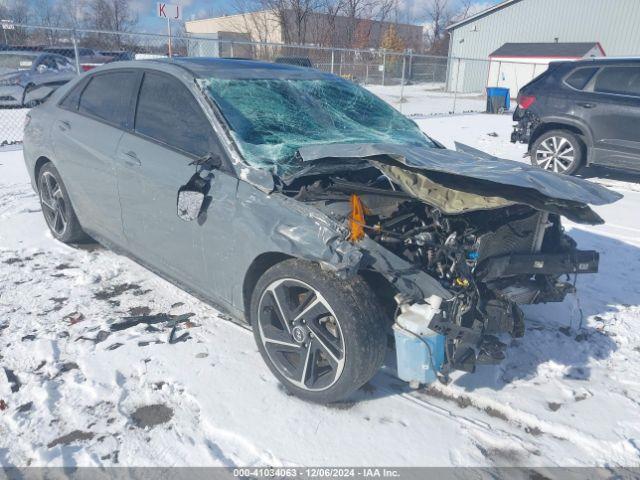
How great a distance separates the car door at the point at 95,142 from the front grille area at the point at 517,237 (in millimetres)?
2647

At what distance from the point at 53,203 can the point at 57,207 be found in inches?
3.6

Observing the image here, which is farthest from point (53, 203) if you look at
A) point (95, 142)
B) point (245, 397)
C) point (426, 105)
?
point (426, 105)

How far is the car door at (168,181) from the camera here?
3.09m

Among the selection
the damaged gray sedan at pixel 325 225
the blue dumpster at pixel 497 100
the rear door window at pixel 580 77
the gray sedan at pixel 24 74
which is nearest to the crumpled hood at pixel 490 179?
the damaged gray sedan at pixel 325 225

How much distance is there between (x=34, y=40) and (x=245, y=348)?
22505 millimetres

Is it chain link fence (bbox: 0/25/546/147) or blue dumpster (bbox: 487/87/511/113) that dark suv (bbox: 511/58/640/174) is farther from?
blue dumpster (bbox: 487/87/511/113)

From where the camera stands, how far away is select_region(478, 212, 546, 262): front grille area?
107 inches

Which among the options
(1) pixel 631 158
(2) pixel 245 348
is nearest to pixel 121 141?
(2) pixel 245 348

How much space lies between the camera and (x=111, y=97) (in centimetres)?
402

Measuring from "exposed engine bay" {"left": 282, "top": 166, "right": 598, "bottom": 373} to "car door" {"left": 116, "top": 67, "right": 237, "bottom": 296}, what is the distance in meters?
0.62

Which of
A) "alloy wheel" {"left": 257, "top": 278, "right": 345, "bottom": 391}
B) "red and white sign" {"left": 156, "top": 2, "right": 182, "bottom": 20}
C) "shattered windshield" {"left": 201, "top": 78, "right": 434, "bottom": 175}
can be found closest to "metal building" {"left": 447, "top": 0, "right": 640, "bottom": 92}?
"red and white sign" {"left": 156, "top": 2, "right": 182, "bottom": 20}

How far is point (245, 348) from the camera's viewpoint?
10.8 ft

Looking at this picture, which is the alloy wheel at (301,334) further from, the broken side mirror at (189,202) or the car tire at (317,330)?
the broken side mirror at (189,202)

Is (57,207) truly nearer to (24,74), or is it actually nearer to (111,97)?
(111,97)
